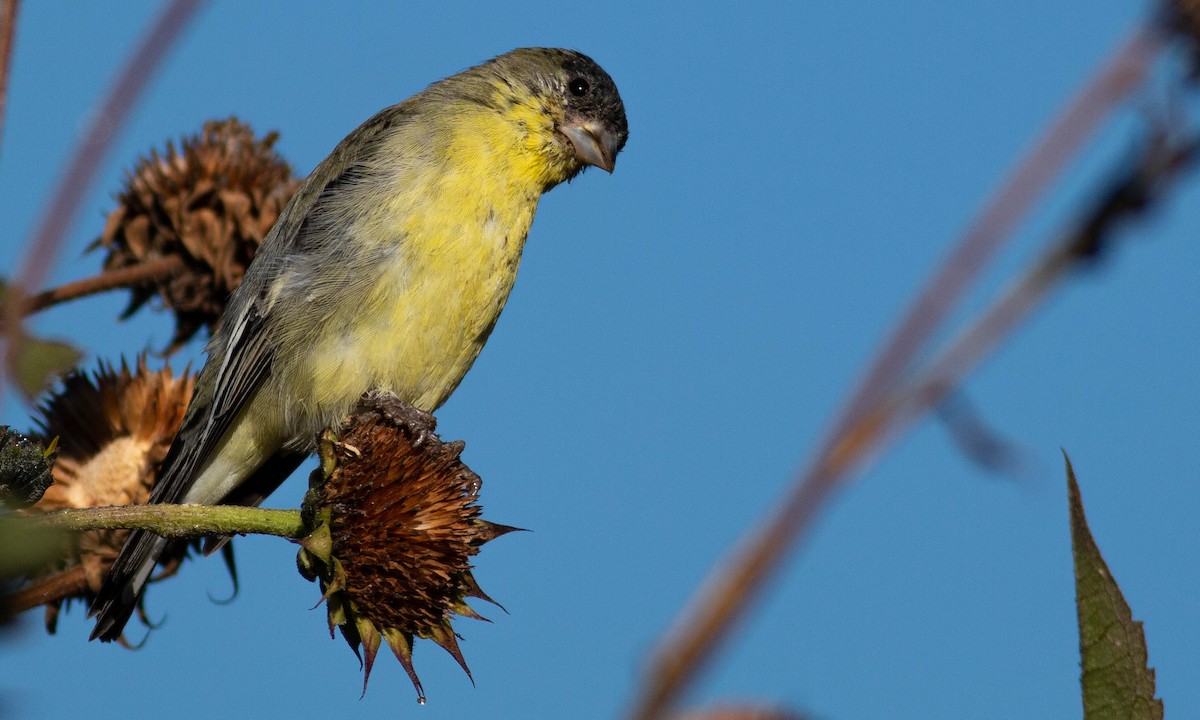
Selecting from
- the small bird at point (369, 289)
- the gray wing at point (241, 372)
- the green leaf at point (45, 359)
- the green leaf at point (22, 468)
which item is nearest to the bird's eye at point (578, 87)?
the small bird at point (369, 289)

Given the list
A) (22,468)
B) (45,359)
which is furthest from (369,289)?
(45,359)

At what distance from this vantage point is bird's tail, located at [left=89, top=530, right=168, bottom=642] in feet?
13.8

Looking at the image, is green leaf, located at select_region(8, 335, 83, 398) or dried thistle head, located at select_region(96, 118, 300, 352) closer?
green leaf, located at select_region(8, 335, 83, 398)

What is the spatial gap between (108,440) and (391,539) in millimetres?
1629

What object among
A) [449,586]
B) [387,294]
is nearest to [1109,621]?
[449,586]

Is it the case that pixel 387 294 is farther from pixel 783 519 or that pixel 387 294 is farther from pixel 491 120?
pixel 783 519

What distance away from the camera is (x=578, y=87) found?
596 centimetres

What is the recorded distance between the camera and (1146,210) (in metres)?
0.51

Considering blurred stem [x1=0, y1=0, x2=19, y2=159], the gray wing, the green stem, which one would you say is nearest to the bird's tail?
the gray wing

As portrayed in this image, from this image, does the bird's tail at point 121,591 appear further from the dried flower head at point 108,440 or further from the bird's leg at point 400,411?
the bird's leg at point 400,411

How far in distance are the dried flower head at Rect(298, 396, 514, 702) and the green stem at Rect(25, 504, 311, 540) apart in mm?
137

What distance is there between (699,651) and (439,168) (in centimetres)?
474

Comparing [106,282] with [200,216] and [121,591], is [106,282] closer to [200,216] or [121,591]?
[121,591]

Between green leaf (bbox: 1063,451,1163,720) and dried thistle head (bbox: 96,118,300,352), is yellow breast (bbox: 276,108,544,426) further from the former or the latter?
green leaf (bbox: 1063,451,1163,720)
